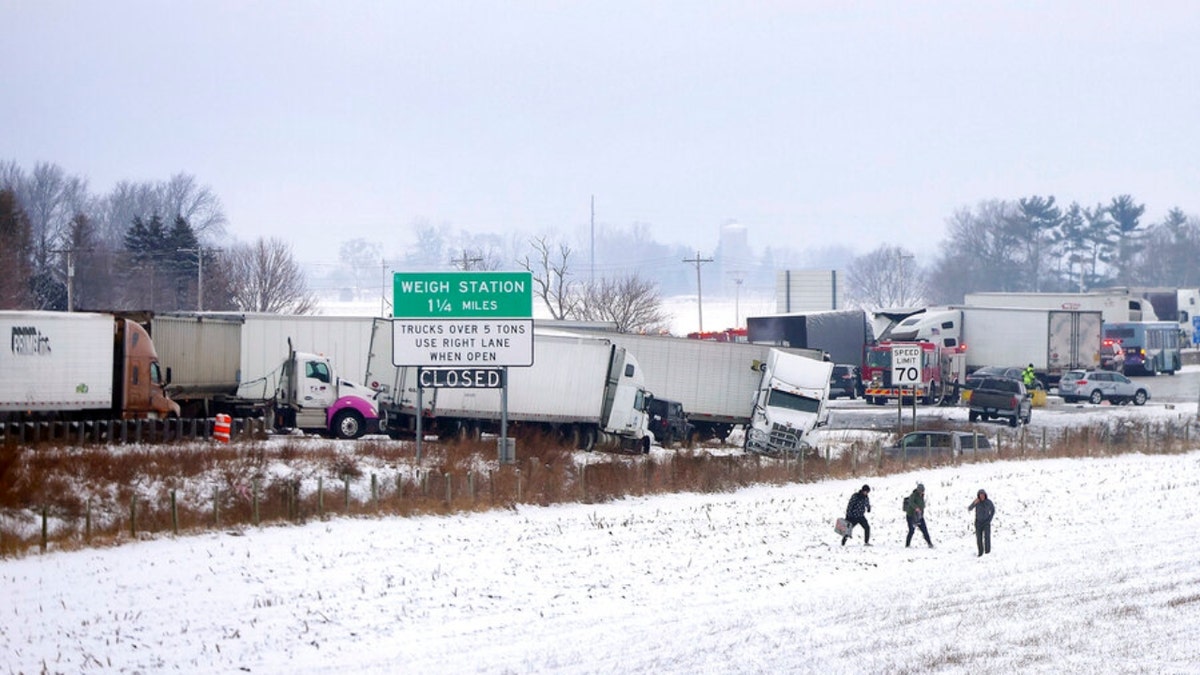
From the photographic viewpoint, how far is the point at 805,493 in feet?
116

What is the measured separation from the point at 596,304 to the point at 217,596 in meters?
69.9

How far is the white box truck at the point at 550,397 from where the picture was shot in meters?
39.6

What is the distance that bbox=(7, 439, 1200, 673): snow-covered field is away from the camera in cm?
1738

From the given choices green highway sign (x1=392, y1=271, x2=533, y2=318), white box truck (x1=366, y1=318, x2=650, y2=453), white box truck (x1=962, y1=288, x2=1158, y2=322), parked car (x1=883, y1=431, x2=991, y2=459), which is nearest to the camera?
green highway sign (x1=392, y1=271, x2=533, y2=318)

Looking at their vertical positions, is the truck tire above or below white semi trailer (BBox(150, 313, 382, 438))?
below

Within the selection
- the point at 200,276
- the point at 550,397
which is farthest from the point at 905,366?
the point at 200,276

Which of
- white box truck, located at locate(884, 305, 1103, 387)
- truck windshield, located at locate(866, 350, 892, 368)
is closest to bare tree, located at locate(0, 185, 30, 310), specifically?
truck windshield, located at locate(866, 350, 892, 368)

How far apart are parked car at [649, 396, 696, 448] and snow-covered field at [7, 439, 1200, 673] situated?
12366mm

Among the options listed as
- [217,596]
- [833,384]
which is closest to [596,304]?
[833,384]

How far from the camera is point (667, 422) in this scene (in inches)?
1734

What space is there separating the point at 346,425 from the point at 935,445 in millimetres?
18102

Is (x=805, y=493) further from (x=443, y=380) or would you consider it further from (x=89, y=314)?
(x=89, y=314)

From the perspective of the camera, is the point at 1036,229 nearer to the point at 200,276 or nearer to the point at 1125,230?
the point at 1125,230

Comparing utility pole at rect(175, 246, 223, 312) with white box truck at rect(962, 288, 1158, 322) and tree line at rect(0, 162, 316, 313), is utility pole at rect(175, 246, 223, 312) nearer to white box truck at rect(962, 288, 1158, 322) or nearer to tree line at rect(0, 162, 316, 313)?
tree line at rect(0, 162, 316, 313)
